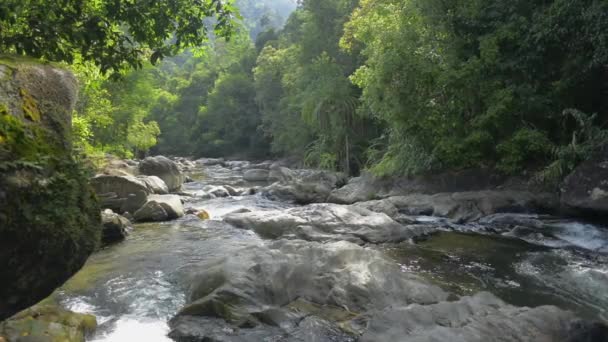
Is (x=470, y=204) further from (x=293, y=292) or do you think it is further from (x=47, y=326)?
(x=47, y=326)

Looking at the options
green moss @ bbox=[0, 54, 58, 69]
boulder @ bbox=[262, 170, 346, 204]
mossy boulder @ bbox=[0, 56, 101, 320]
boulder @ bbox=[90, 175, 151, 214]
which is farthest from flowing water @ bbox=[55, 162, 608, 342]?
boulder @ bbox=[262, 170, 346, 204]

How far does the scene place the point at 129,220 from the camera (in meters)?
12.0

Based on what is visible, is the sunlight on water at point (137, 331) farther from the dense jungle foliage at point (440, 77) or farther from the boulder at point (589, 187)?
the boulder at point (589, 187)

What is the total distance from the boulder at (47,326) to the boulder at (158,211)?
719 cm

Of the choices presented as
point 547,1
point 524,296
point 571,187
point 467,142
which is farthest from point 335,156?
point 524,296

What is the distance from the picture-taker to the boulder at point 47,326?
14.1ft

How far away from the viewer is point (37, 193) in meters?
2.90

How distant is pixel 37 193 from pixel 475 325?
3801mm

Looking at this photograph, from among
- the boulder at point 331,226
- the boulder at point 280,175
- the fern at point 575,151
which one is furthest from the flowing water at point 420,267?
the boulder at point 280,175

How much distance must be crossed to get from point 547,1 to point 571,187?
5962mm

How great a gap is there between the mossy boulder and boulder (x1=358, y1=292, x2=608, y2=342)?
2731mm

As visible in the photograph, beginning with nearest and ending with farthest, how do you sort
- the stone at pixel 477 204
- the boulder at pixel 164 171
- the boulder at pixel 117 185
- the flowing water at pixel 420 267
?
the flowing water at pixel 420 267, the stone at pixel 477 204, the boulder at pixel 117 185, the boulder at pixel 164 171

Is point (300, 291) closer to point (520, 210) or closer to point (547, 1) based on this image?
point (520, 210)

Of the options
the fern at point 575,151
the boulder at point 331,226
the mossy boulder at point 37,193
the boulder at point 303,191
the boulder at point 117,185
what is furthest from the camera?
the boulder at point 303,191
